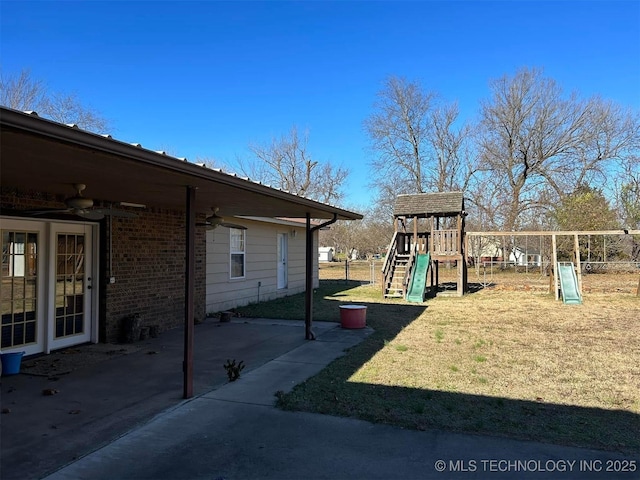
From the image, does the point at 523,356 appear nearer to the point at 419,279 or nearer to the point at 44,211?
the point at 44,211

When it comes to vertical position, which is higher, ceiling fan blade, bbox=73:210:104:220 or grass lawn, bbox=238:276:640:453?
ceiling fan blade, bbox=73:210:104:220

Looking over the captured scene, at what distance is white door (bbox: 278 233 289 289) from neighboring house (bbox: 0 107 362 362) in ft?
14.9

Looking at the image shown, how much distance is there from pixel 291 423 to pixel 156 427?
3.71ft

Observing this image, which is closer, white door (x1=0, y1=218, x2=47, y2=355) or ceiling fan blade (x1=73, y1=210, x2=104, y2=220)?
ceiling fan blade (x1=73, y1=210, x2=104, y2=220)

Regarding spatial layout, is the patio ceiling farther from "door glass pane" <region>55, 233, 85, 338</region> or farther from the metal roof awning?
"door glass pane" <region>55, 233, 85, 338</region>

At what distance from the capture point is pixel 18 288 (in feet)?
19.4

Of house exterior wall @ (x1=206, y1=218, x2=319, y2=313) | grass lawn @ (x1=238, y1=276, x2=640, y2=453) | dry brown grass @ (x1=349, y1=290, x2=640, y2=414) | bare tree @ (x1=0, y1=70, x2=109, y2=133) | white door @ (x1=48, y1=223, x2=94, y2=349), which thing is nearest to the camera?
grass lawn @ (x1=238, y1=276, x2=640, y2=453)

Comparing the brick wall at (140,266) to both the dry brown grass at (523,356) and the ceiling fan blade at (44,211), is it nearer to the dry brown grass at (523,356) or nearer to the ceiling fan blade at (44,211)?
the ceiling fan blade at (44,211)

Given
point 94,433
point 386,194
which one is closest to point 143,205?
point 94,433

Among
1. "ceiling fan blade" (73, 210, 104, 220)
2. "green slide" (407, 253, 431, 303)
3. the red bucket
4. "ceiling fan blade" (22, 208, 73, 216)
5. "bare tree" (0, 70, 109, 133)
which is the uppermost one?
"bare tree" (0, 70, 109, 133)

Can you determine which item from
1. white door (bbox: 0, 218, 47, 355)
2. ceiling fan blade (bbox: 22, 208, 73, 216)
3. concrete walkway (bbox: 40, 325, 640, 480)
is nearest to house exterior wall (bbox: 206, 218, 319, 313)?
white door (bbox: 0, 218, 47, 355)

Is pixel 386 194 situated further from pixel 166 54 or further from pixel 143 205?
pixel 143 205

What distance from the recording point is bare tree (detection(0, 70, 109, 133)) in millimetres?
20109

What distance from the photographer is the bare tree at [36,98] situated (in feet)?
66.0
